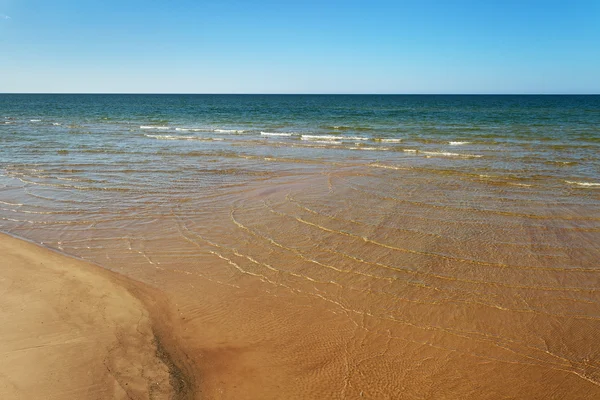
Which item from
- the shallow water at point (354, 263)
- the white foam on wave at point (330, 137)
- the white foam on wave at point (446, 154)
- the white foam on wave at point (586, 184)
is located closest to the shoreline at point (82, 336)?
the shallow water at point (354, 263)

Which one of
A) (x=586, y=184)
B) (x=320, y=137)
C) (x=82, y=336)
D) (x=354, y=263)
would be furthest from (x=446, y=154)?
(x=82, y=336)

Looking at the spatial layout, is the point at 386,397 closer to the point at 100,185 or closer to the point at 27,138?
the point at 100,185

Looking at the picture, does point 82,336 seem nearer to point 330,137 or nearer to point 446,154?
point 446,154

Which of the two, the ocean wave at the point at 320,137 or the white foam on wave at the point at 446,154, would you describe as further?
the ocean wave at the point at 320,137

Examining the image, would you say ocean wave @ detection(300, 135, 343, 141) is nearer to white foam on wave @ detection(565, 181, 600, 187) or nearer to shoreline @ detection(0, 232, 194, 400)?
white foam on wave @ detection(565, 181, 600, 187)

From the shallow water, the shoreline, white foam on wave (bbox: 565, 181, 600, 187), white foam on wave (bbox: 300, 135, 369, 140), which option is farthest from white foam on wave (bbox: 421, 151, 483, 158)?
the shoreline

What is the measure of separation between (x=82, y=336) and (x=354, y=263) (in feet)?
14.5

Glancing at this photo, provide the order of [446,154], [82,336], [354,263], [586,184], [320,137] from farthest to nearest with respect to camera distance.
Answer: [320,137] → [446,154] → [586,184] → [354,263] → [82,336]

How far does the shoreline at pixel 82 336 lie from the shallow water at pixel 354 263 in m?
0.36

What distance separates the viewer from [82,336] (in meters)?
5.20

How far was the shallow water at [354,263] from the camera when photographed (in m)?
4.78

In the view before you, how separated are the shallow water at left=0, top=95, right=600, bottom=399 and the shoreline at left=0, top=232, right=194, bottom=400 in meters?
0.36

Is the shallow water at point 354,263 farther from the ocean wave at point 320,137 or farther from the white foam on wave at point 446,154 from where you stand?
the ocean wave at point 320,137

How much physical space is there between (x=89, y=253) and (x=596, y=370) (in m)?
8.15
